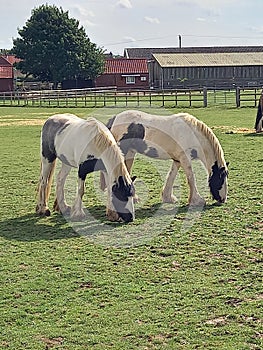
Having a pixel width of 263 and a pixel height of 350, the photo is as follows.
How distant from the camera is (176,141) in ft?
28.9

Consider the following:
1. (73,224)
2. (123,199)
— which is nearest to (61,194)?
(73,224)

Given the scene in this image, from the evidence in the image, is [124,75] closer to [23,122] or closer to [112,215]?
[23,122]

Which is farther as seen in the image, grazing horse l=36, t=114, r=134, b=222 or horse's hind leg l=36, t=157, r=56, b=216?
horse's hind leg l=36, t=157, r=56, b=216

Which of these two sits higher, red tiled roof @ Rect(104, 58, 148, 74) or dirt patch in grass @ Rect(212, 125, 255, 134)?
red tiled roof @ Rect(104, 58, 148, 74)

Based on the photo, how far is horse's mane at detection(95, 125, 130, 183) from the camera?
7633 mm

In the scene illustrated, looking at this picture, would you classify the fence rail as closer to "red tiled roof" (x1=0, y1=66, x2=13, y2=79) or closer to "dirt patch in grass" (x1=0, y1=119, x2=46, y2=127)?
"dirt patch in grass" (x1=0, y1=119, x2=46, y2=127)

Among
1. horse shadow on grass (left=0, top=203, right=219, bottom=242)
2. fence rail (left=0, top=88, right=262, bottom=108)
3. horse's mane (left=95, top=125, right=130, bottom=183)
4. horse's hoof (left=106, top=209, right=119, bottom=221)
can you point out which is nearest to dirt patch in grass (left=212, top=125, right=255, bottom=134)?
horse shadow on grass (left=0, top=203, right=219, bottom=242)

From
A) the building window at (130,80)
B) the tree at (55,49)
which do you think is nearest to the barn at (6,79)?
the tree at (55,49)

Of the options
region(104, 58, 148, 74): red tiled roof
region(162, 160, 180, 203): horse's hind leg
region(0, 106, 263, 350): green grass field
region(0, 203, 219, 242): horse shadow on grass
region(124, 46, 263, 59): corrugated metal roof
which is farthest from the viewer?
region(124, 46, 263, 59): corrugated metal roof

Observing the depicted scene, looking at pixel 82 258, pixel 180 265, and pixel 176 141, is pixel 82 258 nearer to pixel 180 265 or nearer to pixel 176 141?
pixel 180 265

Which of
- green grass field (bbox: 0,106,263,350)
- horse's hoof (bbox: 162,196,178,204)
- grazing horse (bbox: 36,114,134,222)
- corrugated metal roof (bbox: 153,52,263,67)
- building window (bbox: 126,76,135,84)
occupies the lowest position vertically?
green grass field (bbox: 0,106,263,350)

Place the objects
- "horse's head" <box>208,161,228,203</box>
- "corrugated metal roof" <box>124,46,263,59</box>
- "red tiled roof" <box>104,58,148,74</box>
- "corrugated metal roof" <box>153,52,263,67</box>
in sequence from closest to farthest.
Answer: "horse's head" <box>208,161,228,203</box> → "corrugated metal roof" <box>153,52,263,67</box> → "red tiled roof" <box>104,58,148,74</box> → "corrugated metal roof" <box>124,46,263,59</box>

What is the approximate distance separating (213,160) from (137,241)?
2.28 meters

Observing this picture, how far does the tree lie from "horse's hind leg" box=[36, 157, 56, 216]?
5099cm
